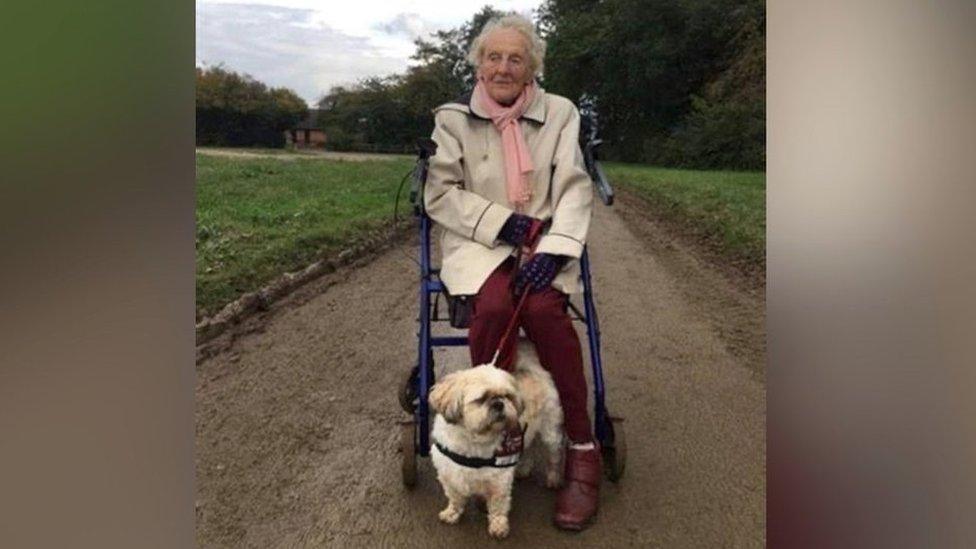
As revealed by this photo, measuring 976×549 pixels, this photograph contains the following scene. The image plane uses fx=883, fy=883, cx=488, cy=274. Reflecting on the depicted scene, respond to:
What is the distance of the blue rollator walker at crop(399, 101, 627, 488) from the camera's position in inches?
64.8

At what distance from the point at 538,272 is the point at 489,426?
11.8 inches

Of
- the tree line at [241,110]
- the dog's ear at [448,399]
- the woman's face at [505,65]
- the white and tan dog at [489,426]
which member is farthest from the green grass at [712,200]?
the tree line at [241,110]

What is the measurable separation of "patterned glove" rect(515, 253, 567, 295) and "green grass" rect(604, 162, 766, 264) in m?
0.20

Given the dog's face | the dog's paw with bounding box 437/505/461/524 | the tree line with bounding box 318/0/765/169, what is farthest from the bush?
the dog's paw with bounding box 437/505/461/524

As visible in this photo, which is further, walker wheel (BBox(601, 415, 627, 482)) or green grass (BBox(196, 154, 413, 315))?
walker wheel (BBox(601, 415, 627, 482))

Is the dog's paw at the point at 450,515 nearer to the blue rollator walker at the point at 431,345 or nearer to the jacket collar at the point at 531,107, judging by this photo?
the blue rollator walker at the point at 431,345

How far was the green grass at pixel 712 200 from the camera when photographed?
1553 mm

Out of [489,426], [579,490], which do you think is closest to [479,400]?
[489,426]

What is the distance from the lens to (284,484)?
1.57 m

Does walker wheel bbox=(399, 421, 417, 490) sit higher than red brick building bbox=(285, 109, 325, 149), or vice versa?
red brick building bbox=(285, 109, 325, 149)

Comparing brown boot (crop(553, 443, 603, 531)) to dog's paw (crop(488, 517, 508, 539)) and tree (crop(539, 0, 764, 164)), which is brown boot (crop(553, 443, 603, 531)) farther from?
tree (crop(539, 0, 764, 164))
